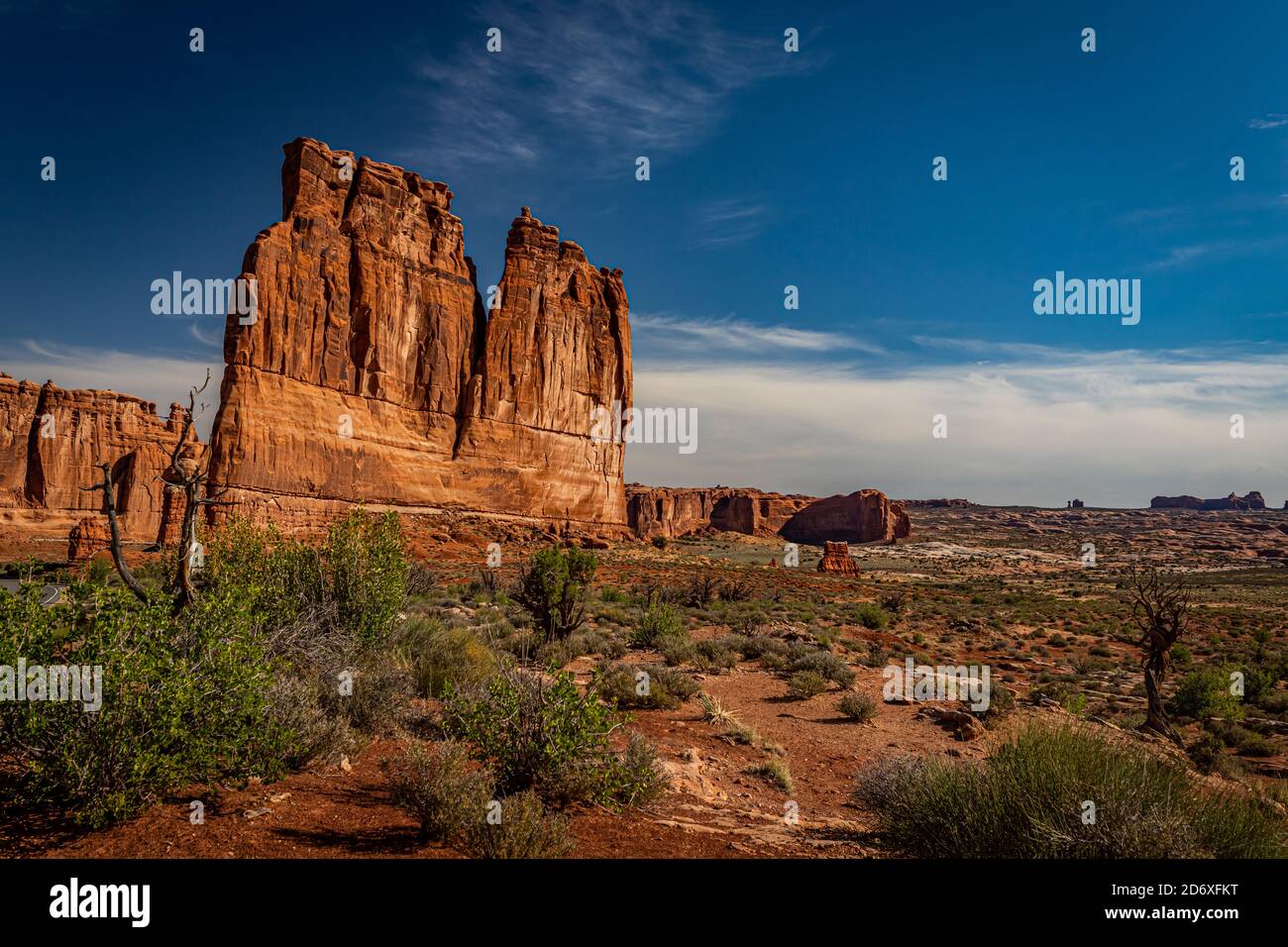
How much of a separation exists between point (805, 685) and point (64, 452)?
85375mm

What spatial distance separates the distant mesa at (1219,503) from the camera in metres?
154

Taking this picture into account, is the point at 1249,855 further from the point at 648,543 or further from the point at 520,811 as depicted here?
the point at 648,543

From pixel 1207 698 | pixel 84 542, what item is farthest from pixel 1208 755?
pixel 84 542

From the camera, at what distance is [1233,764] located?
970 centimetres

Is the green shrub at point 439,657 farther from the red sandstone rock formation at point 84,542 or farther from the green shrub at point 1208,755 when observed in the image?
the red sandstone rock formation at point 84,542

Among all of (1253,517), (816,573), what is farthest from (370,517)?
(1253,517)

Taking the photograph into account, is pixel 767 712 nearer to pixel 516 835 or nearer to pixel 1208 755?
pixel 1208 755

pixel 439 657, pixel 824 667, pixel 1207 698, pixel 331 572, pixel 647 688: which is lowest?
pixel 1207 698

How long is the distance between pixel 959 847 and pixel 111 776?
569 centimetres

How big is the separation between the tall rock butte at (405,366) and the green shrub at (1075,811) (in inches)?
1781

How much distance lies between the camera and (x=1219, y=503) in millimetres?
159750
